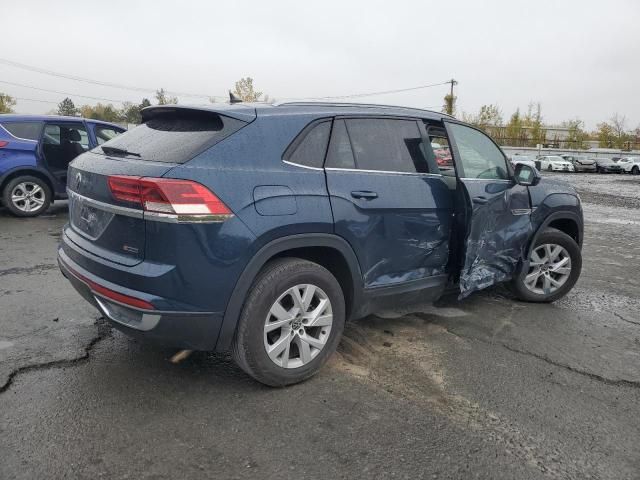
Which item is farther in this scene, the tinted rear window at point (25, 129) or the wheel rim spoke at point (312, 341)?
the tinted rear window at point (25, 129)

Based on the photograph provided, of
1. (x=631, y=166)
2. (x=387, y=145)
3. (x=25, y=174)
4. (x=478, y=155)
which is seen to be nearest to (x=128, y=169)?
(x=387, y=145)

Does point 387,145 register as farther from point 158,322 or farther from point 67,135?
point 67,135

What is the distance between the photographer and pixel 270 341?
3.08 meters

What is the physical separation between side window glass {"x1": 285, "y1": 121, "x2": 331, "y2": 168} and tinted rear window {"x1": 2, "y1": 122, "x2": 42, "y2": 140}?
719cm

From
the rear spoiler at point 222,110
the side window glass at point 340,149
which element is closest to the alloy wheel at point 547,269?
the side window glass at point 340,149

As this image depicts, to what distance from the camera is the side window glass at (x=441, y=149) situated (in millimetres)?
3895

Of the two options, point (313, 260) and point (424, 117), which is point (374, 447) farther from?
point (424, 117)

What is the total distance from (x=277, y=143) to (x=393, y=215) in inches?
37.7

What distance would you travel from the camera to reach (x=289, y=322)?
3051mm

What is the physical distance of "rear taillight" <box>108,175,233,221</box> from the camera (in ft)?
8.57

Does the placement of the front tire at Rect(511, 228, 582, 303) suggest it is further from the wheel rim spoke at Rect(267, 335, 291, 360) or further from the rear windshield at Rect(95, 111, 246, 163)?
the rear windshield at Rect(95, 111, 246, 163)

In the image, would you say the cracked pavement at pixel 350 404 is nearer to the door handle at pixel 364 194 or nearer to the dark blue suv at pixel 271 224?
A: the dark blue suv at pixel 271 224

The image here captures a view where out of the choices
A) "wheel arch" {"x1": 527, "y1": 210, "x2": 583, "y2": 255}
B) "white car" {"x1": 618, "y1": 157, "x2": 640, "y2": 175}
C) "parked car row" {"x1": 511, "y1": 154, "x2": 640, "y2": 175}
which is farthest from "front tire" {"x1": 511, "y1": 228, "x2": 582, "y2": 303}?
"white car" {"x1": 618, "y1": 157, "x2": 640, "y2": 175}

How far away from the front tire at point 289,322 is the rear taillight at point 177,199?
19.7 inches
